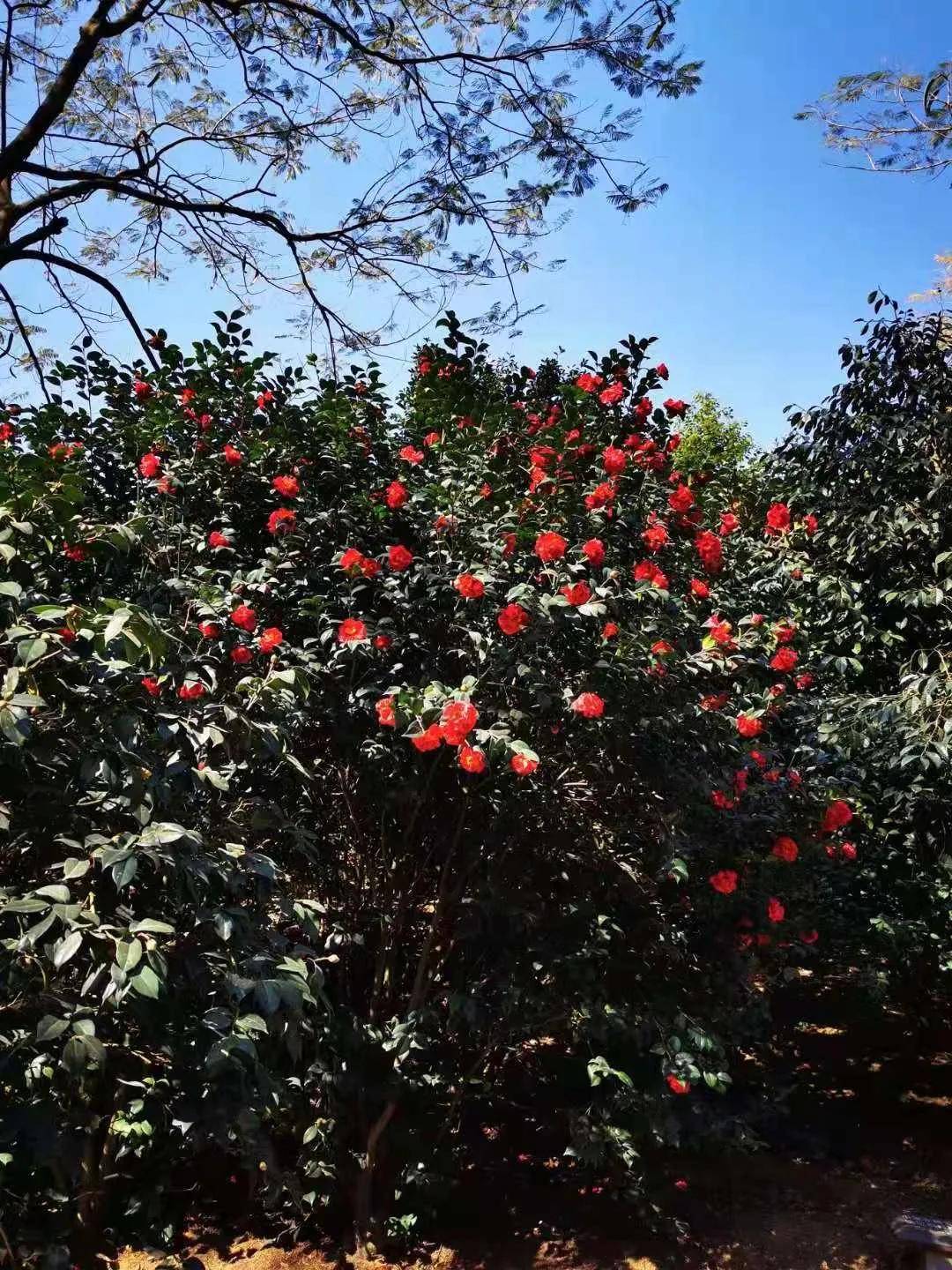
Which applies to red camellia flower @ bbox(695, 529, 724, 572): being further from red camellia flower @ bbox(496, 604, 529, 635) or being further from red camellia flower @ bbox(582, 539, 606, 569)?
red camellia flower @ bbox(496, 604, 529, 635)

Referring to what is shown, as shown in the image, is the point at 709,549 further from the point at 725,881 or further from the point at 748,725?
the point at 725,881

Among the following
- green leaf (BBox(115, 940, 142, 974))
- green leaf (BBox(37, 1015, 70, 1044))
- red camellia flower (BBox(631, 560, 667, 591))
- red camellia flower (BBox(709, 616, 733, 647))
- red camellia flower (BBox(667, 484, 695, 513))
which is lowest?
green leaf (BBox(37, 1015, 70, 1044))

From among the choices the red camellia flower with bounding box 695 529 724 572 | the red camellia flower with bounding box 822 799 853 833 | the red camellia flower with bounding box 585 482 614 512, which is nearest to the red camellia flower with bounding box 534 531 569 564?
the red camellia flower with bounding box 585 482 614 512

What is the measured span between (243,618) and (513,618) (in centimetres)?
81

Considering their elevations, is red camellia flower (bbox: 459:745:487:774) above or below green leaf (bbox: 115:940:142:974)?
above

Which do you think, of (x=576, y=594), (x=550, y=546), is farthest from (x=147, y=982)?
(x=550, y=546)

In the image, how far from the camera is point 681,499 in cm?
325

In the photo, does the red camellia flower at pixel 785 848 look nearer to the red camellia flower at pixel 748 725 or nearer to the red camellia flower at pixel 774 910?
the red camellia flower at pixel 774 910

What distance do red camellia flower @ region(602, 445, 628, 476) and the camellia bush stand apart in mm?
13

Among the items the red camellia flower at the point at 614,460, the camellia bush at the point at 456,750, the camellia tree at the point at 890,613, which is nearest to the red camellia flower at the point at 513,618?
the camellia bush at the point at 456,750

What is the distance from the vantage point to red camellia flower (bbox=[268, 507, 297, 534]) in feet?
10.6

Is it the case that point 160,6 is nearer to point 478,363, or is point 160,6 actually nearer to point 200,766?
point 478,363

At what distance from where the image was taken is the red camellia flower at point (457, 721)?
2.44 metres

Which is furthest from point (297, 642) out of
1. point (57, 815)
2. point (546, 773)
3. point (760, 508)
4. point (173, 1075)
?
point (760, 508)
